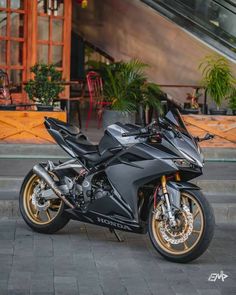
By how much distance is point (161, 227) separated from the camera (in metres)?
6.39

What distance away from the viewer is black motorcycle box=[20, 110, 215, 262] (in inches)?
245

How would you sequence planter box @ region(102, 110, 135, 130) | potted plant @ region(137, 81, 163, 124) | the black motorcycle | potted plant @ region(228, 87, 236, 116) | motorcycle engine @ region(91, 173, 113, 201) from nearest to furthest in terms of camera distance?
the black motorcycle < motorcycle engine @ region(91, 173, 113, 201) < potted plant @ region(228, 87, 236, 116) < planter box @ region(102, 110, 135, 130) < potted plant @ region(137, 81, 163, 124)

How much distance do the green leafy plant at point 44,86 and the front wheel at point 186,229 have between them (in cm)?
462

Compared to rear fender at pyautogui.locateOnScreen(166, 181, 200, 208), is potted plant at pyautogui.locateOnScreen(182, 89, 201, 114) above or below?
above

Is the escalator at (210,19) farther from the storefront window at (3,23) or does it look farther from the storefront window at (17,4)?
the storefront window at (3,23)

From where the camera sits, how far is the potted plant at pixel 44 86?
1072 cm

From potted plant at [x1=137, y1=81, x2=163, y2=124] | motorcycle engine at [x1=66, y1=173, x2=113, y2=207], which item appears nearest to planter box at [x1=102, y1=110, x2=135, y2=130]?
potted plant at [x1=137, y1=81, x2=163, y2=124]

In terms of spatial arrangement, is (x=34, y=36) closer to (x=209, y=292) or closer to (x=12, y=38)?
(x=12, y=38)

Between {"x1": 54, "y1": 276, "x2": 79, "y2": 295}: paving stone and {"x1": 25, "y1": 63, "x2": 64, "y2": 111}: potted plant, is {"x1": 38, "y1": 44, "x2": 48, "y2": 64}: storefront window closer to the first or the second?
{"x1": 25, "y1": 63, "x2": 64, "y2": 111}: potted plant

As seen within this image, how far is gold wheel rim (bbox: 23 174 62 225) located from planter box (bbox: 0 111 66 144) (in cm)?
306

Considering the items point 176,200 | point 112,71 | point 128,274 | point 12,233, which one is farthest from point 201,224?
point 112,71

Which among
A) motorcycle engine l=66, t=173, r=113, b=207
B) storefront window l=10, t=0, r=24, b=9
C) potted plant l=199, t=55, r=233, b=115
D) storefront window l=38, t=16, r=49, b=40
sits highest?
storefront window l=10, t=0, r=24, b=9

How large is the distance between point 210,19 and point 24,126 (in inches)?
167

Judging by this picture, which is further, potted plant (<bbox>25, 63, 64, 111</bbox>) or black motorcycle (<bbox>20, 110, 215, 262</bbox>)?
potted plant (<bbox>25, 63, 64, 111</bbox>)
